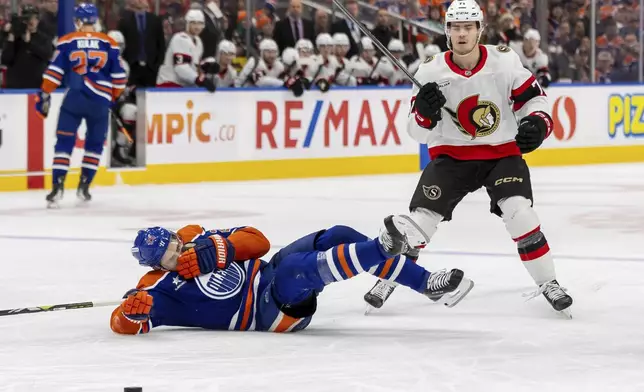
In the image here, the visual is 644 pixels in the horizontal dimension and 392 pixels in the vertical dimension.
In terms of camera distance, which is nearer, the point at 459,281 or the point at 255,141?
the point at 459,281

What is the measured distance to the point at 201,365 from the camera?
4.46 metres

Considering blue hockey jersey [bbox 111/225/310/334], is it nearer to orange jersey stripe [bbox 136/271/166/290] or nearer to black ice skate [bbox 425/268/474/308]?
orange jersey stripe [bbox 136/271/166/290]

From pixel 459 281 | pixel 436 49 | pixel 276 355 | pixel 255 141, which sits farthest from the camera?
pixel 436 49

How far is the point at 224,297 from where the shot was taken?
494 cm

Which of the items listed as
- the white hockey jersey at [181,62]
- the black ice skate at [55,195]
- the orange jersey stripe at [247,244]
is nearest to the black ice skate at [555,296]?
the orange jersey stripe at [247,244]

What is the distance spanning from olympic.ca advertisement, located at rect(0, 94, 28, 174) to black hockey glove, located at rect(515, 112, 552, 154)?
292 inches

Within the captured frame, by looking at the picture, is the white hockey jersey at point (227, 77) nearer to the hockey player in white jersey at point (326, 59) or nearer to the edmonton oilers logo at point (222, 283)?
the hockey player in white jersey at point (326, 59)

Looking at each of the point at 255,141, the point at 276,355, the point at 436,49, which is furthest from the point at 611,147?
the point at 276,355

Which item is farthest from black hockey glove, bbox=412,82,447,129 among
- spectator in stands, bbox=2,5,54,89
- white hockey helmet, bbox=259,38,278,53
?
white hockey helmet, bbox=259,38,278,53

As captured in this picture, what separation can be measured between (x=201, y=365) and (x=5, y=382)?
0.62 meters

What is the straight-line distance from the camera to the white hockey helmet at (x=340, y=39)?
14.7m

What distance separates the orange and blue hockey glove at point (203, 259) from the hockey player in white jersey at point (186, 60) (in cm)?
846

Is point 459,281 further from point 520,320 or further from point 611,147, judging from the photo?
point 611,147

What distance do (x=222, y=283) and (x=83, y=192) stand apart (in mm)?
6423
